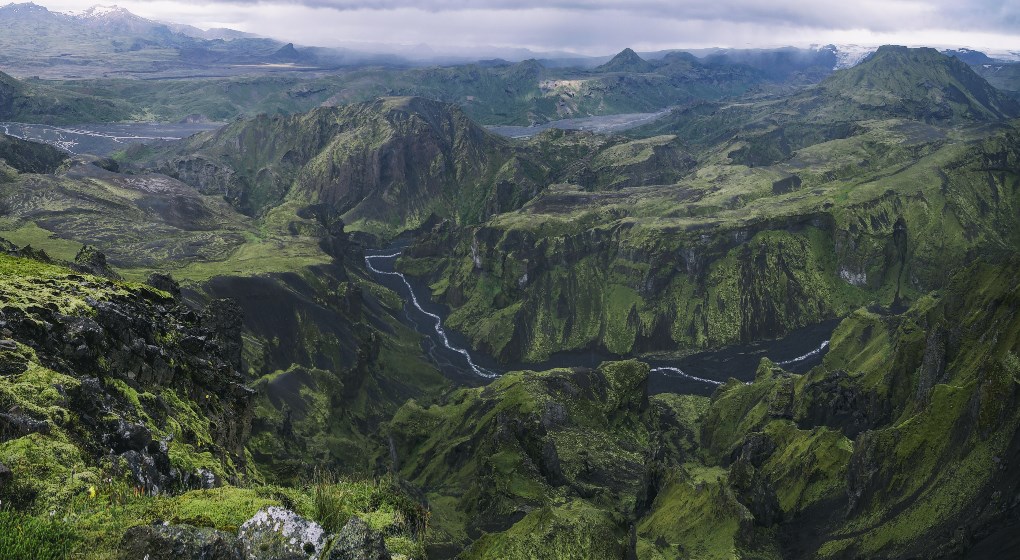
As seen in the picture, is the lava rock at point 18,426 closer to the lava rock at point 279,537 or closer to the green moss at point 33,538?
the green moss at point 33,538

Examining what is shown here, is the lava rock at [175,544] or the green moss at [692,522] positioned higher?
the lava rock at [175,544]

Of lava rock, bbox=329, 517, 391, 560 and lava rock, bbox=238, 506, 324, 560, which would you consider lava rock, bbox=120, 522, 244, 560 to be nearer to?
lava rock, bbox=238, 506, 324, 560

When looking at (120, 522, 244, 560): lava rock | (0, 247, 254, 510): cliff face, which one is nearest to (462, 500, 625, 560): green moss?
(0, 247, 254, 510): cliff face

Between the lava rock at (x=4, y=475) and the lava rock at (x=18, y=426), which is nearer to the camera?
the lava rock at (x=4, y=475)

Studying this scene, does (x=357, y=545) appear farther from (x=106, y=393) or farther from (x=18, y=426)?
(x=106, y=393)

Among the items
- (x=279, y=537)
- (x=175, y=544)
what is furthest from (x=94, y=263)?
(x=279, y=537)

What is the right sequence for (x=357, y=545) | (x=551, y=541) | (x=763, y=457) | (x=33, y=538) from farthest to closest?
(x=763, y=457) → (x=551, y=541) → (x=357, y=545) → (x=33, y=538)

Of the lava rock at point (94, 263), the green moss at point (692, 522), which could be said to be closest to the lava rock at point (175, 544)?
the green moss at point (692, 522)
